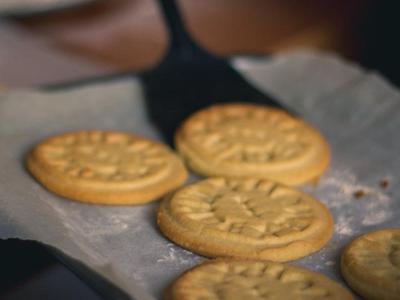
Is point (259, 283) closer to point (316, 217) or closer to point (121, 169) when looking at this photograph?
point (316, 217)

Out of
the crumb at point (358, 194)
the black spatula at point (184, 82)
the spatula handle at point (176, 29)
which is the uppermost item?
the spatula handle at point (176, 29)

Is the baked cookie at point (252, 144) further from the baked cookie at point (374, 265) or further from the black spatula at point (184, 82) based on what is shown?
the baked cookie at point (374, 265)

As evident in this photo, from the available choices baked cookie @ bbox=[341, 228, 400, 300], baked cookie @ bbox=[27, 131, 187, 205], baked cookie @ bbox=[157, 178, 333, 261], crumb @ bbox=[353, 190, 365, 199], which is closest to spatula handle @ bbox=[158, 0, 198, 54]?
baked cookie @ bbox=[27, 131, 187, 205]

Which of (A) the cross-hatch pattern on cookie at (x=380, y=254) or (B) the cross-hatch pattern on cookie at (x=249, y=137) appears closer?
(A) the cross-hatch pattern on cookie at (x=380, y=254)

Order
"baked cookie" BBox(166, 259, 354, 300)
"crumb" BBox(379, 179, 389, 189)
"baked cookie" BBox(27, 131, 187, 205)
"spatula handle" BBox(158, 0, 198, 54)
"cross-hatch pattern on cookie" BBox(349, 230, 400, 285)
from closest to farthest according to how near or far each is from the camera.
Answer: "baked cookie" BBox(166, 259, 354, 300), "cross-hatch pattern on cookie" BBox(349, 230, 400, 285), "baked cookie" BBox(27, 131, 187, 205), "crumb" BBox(379, 179, 389, 189), "spatula handle" BBox(158, 0, 198, 54)

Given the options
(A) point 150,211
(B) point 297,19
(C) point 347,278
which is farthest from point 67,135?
(B) point 297,19

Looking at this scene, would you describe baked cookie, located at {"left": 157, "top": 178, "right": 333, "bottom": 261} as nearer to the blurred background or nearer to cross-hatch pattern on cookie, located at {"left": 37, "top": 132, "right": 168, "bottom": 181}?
cross-hatch pattern on cookie, located at {"left": 37, "top": 132, "right": 168, "bottom": 181}

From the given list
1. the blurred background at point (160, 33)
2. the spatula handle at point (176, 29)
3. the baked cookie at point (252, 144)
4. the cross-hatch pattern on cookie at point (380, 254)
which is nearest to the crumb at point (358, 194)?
the baked cookie at point (252, 144)

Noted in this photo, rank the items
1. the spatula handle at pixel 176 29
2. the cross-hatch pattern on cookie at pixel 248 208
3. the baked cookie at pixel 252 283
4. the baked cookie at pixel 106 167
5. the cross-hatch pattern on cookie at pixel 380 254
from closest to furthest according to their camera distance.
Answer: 1. the baked cookie at pixel 252 283
2. the cross-hatch pattern on cookie at pixel 380 254
3. the cross-hatch pattern on cookie at pixel 248 208
4. the baked cookie at pixel 106 167
5. the spatula handle at pixel 176 29
